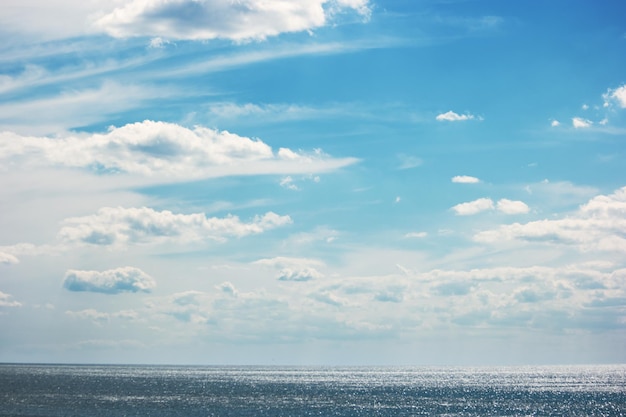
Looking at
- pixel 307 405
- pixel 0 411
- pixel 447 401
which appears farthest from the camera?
pixel 447 401

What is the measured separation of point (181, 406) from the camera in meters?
121

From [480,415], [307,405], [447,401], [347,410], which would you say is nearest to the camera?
[480,415]

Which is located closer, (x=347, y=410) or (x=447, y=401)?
(x=347, y=410)

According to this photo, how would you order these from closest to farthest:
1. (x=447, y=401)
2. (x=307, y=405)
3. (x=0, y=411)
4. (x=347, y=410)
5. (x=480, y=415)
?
(x=0, y=411)
(x=480, y=415)
(x=347, y=410)
(x=307, y=405)
(x=447, y=401)

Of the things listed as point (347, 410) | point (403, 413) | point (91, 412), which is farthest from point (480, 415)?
point (91, 412)

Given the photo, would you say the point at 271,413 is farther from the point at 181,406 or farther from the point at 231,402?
the point at 231,402

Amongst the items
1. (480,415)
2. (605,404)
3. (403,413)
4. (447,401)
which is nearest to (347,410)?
(403,413)

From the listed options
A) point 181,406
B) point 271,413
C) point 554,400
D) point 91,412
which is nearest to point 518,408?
point 554,400

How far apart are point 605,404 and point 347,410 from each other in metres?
48.5

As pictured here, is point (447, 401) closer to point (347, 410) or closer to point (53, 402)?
point (347, 410)

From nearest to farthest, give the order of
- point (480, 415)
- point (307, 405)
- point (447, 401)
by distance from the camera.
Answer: point (480, 415) → point (307, 405) → point (447, 401)

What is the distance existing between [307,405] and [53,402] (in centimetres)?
4198

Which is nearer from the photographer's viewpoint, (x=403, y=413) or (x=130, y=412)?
(x=130, y=412)

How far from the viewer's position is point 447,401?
14500 centimetres
